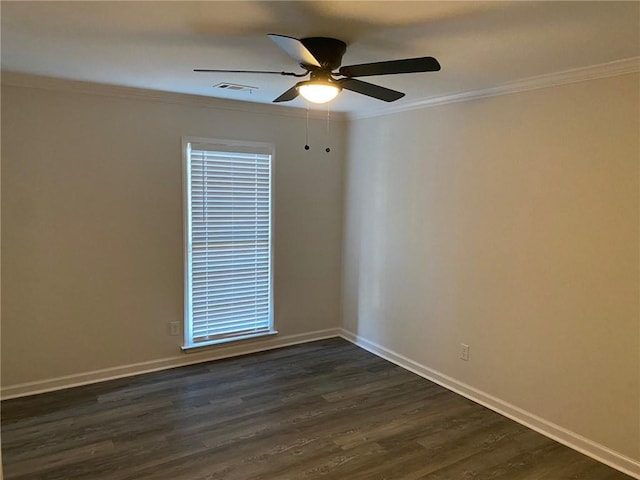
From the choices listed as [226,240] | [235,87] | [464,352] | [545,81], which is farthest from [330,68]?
[464,352]

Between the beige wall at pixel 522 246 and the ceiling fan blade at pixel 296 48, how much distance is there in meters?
1.74

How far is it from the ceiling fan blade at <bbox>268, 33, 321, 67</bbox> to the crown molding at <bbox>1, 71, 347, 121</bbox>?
2.01 m

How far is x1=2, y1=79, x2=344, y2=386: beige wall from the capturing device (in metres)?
3.52

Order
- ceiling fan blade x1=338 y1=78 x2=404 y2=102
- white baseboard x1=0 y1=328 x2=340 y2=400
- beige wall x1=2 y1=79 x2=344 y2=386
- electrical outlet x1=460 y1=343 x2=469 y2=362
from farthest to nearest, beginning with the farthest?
electrical outlet x1=460 y1=343 x2=469 y2=362
white baseboard x1=0 y1=328 x2=340 y2=400
beige wall x1=2 y1=79 x2=344 y2=386
ceiling fan blade x1=338 y1=78 x2=404 y2=102

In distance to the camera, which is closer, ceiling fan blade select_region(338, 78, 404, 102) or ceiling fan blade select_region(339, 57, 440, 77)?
ceiling fan blade select_region(339, 57, 440, 77)

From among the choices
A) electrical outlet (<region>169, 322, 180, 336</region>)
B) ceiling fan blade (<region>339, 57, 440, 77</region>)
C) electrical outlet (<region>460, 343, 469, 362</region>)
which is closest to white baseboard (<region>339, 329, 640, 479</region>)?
electrical outlet (<region>460, 343, 469, 362</region>)

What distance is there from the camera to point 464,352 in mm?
3811

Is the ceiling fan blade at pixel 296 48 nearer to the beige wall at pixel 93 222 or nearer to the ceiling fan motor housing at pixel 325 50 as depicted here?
the ceiling fan motor housing at pixel 325 50

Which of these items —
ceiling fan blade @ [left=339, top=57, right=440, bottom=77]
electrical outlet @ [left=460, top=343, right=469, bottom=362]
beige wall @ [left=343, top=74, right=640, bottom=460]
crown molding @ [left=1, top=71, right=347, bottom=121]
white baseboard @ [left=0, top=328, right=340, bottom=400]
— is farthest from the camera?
electrical outlet @ [left=460, top=343, right=469, bottom=362]

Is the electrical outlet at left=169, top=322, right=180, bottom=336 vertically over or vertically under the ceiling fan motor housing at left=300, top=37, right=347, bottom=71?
under

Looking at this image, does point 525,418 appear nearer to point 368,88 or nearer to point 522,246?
point 522,246

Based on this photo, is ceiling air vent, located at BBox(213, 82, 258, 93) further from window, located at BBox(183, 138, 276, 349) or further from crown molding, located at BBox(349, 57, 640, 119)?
crown molding, located at BBox(349, 57, 640, 119)

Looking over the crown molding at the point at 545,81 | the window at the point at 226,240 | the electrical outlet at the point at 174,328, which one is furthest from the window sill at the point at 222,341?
the crown molding at the point at 545,81

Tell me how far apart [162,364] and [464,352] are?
261cm
